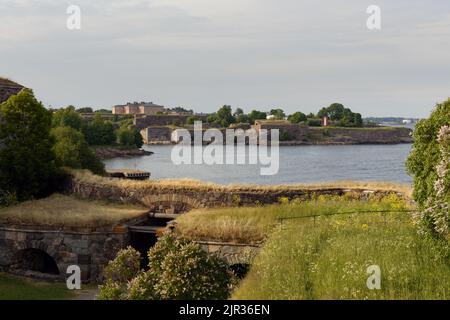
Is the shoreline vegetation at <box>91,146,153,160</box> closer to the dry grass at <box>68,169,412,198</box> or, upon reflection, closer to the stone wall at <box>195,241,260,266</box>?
the dry grass at <box>68,169,412,198</box>

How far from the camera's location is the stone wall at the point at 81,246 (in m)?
17.9

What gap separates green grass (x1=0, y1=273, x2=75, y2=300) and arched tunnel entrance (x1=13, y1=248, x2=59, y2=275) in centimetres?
104

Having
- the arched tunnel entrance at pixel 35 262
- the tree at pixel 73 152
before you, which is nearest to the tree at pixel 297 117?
the tree at pixel 73 152

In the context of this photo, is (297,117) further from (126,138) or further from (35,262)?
(35,262)

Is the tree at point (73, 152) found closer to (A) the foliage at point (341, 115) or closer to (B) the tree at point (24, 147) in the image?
(B) the tree at point (24, 147)

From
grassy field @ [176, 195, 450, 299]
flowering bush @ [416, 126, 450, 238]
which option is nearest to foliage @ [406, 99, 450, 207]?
flowering bush @ [416, 126, 450, 238]

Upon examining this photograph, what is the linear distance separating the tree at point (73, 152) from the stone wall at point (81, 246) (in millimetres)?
7193

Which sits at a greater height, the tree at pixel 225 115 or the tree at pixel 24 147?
the tree at pixel 225 115

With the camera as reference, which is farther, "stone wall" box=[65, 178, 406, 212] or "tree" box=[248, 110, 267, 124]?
"tree" box=[248, 110, 267, 124]

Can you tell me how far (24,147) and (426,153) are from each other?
676 inches

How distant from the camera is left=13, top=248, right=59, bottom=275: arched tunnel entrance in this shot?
18859mm

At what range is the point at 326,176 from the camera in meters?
62.2
